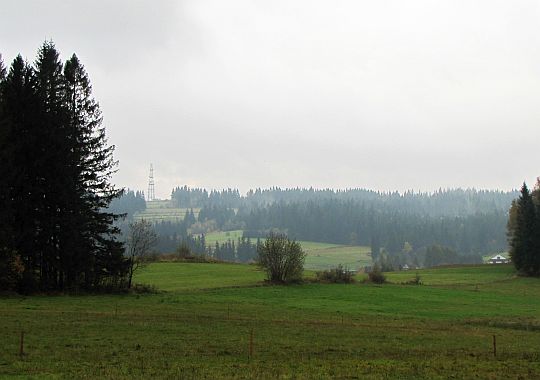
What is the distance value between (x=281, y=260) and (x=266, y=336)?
3996 cm

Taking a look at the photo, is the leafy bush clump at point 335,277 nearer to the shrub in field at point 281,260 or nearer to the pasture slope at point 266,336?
the shrub in field at point 281,260

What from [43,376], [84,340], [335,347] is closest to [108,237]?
[84,340]

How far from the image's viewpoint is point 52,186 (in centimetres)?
4753

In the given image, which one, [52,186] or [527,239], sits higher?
[52,186]

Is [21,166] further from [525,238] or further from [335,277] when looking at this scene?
[525,238]

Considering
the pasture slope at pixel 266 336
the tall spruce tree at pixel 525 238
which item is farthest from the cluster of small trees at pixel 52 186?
the tall spruce tree at pixel 525 238

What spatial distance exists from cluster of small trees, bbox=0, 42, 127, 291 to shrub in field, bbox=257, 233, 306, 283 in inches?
836

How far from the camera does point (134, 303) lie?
140ft

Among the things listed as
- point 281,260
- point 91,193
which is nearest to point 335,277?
point 281,260

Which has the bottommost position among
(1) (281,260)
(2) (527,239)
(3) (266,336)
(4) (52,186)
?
(3) (266,336)

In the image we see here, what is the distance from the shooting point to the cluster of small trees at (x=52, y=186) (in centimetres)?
4531

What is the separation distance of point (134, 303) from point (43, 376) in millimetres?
26547

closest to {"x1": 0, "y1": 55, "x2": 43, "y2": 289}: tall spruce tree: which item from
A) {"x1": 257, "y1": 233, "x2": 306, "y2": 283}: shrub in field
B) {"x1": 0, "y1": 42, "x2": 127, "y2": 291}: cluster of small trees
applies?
{"x1": 0, "y1": 42, "x2": 127, "y2": 291}: cluster of small trees

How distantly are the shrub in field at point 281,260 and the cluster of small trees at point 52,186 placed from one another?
21.2 m
